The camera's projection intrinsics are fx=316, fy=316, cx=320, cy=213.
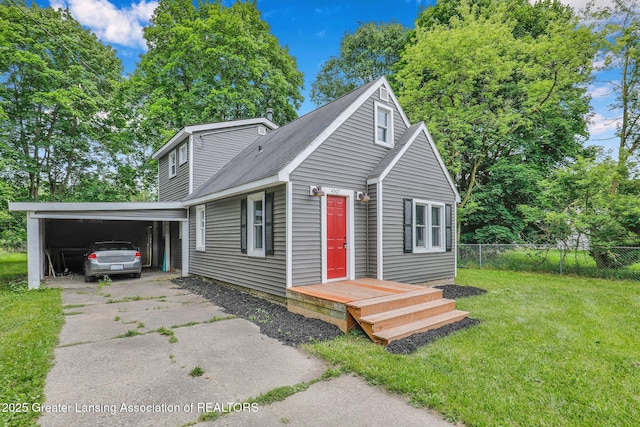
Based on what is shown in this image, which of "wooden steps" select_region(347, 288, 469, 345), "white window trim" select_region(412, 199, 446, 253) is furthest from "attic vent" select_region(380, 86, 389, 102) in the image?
"wooden steps" select_region(347, 288, 469, 345)

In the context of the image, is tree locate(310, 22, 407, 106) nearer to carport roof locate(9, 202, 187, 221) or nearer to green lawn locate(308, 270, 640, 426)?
carport roof locate(9, 202, 187, 221)

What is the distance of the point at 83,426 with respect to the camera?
8.63 feet

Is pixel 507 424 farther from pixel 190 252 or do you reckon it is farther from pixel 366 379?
pixel 190 252

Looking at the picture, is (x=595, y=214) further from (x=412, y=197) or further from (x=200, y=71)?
(x=200, y=71)

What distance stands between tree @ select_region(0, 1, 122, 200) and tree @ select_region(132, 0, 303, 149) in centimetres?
233

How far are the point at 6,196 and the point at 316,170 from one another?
14.6 metres

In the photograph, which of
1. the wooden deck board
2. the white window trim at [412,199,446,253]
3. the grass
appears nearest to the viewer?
the grass

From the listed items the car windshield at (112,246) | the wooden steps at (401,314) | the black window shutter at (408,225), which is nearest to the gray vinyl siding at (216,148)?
the car windshield at (112,246)

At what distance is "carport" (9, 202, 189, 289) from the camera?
8914mm

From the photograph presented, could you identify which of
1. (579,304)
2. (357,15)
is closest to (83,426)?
(579,304)

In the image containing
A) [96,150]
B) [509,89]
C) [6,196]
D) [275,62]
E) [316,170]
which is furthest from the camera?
[275,62]

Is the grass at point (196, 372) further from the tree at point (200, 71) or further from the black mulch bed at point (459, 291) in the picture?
the tree at point (200, 71)

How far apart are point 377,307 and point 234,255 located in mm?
4647

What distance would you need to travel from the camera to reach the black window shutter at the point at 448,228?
379 inches
